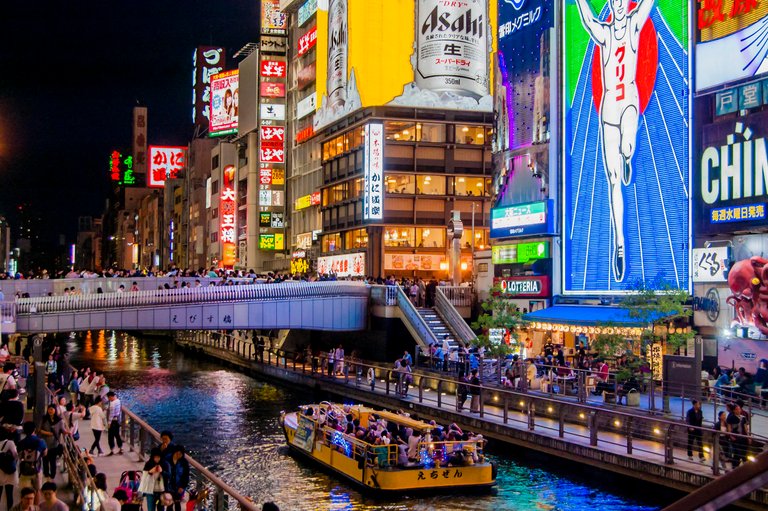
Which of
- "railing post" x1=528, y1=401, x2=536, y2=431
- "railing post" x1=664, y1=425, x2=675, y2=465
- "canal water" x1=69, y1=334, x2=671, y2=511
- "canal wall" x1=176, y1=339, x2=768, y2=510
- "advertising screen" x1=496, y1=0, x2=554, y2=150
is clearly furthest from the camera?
"advertising screen" x1=496, y1=0, x2=554, y2=150

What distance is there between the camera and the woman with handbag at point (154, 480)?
16609mm

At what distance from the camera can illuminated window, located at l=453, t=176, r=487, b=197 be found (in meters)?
81.4

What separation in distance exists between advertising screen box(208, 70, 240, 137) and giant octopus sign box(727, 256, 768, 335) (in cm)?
10141

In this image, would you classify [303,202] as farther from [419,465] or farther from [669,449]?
[669,449]

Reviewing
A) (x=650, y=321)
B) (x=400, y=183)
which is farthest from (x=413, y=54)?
(x=650, y=321)

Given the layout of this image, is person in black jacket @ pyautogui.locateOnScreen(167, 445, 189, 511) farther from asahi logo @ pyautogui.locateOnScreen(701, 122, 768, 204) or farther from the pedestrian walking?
asahi logo @ pyautogui.locateOnScreen(701, 122, 768, 204)

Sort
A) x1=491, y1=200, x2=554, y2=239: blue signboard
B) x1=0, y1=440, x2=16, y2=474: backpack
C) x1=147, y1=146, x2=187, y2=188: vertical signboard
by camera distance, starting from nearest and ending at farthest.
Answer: x1=0, y1=440, x2=16, y2=474: backpack → x1=491, y1=200, x2=554, y2=239: blue signboard → x1=147, y1=146, x2=187, y2=188: vertical signboard

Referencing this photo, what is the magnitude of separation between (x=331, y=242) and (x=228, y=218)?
3588 cm

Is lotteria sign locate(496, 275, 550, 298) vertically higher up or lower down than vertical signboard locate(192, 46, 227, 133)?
lower down

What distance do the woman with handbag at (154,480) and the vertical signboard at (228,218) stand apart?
105182 mm

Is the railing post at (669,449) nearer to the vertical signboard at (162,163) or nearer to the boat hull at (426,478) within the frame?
the boat hull at (426,478)

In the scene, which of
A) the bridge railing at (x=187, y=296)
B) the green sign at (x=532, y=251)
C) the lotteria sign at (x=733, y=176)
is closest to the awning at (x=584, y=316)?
the green sign at (x=532, y=251)

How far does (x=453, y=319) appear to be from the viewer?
5175 centimetres

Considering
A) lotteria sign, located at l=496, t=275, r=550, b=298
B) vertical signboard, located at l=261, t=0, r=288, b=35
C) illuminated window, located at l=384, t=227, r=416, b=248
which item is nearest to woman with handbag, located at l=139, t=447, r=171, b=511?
lotteria sign, located at l=496, t=275, r=550, b=298
